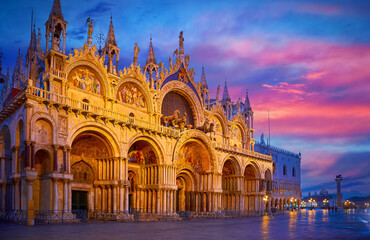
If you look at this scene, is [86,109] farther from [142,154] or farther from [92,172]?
[142,154]

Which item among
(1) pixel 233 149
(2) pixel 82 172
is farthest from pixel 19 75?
(1) pixel 233 149

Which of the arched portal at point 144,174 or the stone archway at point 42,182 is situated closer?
the stone archway at point 42,182

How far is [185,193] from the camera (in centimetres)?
4719

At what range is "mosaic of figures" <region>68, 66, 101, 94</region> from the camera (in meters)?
33.9

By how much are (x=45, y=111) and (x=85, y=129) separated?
4005mm

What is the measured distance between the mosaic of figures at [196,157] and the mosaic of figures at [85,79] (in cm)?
1457

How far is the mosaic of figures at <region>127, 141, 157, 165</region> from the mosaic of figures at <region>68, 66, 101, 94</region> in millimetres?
7374

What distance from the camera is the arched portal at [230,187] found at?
53812 millimetres

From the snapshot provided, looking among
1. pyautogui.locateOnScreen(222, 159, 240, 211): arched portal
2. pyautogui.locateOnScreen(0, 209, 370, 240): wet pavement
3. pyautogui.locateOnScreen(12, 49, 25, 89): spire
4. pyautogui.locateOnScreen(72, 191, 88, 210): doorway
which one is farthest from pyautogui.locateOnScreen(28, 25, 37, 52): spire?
pyautogui.locateOnScreen(222, 159, 240, 211): arched portal

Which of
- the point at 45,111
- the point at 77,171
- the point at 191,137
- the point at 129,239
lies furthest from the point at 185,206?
the point at 129,239

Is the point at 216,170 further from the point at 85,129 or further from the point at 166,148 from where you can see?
the point at 85,129

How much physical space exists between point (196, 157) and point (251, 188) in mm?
15413

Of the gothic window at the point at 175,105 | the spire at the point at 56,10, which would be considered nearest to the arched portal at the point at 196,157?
the gothic window at the point at 175,105

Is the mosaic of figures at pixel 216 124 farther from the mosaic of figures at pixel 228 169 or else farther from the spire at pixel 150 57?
the spire at pixel 150 57
